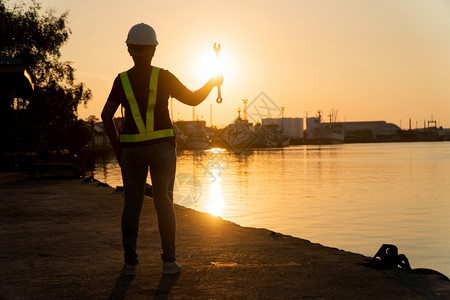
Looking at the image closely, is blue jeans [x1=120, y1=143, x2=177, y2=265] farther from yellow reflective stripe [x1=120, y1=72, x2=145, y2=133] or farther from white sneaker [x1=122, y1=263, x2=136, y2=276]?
yellow reflective stripe [x1=120, y1=72, x2=145, y2=133]

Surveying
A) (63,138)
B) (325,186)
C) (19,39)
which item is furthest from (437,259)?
(19,39)

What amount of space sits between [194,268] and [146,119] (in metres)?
1.55

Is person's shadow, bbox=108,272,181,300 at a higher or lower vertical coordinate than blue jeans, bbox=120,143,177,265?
lower

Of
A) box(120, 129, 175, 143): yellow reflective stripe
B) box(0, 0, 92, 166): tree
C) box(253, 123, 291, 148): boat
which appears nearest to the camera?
box(120, 129, 175, 143): yellow reflective stripe

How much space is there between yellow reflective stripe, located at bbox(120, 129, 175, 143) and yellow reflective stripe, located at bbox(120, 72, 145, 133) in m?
0.05

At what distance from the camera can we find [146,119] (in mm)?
4961

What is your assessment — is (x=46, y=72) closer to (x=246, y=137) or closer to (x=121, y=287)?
(x=121, y=287)

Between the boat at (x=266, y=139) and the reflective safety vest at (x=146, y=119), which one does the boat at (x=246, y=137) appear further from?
the reflective safety vest at (x=146, y=119)

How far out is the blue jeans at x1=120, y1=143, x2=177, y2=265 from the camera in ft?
16.3

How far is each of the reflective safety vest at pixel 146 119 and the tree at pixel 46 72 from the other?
91.0 feet

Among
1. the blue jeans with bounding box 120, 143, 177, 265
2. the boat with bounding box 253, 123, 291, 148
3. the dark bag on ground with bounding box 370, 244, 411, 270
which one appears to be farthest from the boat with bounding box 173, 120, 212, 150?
the blue jeans with bounding box 120, 143, 177, 265

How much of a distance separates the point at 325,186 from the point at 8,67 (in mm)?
23131

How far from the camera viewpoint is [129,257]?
16.7 ft

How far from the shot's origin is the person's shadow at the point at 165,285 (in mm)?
4410
